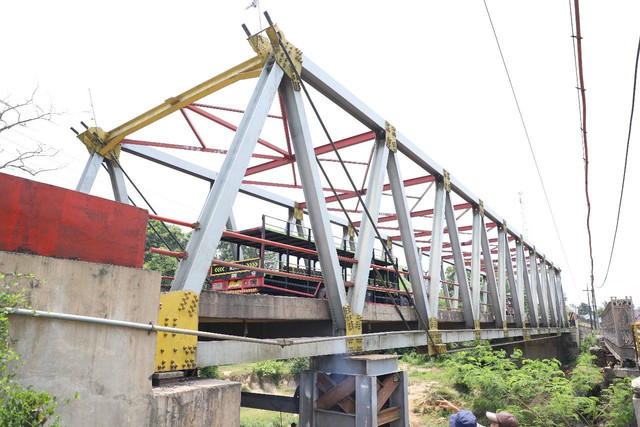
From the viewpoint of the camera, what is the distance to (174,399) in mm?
3461

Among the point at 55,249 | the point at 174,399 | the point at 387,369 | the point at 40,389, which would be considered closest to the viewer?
the point at 40,389

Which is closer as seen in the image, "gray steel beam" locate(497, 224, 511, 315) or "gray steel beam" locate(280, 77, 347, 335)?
"gray steel beam" locate(280, 77, 347, 335)

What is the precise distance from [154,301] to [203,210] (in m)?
1.47

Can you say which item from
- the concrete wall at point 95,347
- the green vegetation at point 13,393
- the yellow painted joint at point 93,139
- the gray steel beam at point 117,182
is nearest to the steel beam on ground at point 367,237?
the concrete wall at point 95,347

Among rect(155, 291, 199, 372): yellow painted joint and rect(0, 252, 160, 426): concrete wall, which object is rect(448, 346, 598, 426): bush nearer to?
rect(155, 291, 199, 372): yellow painted joint

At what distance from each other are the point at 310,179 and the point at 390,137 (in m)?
3.19

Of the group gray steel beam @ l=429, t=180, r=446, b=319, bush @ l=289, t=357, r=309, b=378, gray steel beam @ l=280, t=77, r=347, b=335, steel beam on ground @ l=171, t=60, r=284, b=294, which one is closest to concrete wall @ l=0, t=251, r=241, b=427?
steel beam on ground @ l=171, t=60, r=284, b=294

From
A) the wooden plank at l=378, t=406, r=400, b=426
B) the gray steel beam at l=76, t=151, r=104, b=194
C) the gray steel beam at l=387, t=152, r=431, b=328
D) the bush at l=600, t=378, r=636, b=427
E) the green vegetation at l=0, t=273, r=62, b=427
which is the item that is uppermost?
the gray steel beam at l=76, t=151, r=104, b=194

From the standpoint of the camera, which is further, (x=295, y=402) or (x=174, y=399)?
(x=295, y=402)

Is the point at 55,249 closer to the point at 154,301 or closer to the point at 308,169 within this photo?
the point at 154,301

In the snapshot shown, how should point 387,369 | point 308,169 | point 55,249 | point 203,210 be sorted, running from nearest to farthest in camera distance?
point 55,249
point 203,210
point 308,169
point 387,369

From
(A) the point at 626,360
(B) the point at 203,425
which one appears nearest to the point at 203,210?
(B) the point at 203,425

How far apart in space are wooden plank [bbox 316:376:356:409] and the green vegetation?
453 centimetres

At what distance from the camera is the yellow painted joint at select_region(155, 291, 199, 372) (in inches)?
152
